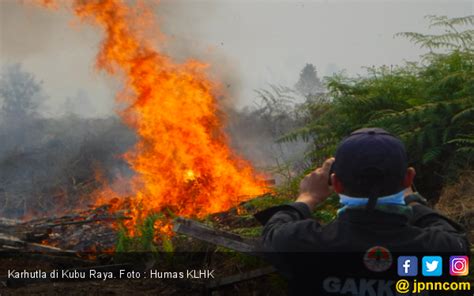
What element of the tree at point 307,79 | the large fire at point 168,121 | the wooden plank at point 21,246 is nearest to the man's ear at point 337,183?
the wooden plank at point 21,246

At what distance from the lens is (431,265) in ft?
6.86

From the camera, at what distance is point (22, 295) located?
4.90 metres

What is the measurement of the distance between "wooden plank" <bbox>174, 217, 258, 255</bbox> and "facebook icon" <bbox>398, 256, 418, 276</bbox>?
7.57ft

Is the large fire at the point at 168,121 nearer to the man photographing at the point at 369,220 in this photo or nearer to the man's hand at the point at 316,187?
the man's hand at the point at 316,187

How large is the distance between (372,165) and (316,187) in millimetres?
403

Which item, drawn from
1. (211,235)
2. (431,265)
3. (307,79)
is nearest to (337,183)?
(431,265)

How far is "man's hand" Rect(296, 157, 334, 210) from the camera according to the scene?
2301mm

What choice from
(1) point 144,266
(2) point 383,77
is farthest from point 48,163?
(2) point 383,77

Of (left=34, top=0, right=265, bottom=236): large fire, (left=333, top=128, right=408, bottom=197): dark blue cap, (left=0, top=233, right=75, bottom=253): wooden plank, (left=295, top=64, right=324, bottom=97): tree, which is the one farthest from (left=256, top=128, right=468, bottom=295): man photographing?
(left=295, top=64, right=324, bottom=97): tree

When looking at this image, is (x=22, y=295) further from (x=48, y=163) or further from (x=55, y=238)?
(x=48, y=163)

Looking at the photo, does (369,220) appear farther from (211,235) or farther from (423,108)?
(423,108)

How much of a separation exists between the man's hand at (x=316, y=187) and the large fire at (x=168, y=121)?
5.87 m

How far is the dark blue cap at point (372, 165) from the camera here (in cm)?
199

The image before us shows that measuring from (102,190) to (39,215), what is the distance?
1.70 m
